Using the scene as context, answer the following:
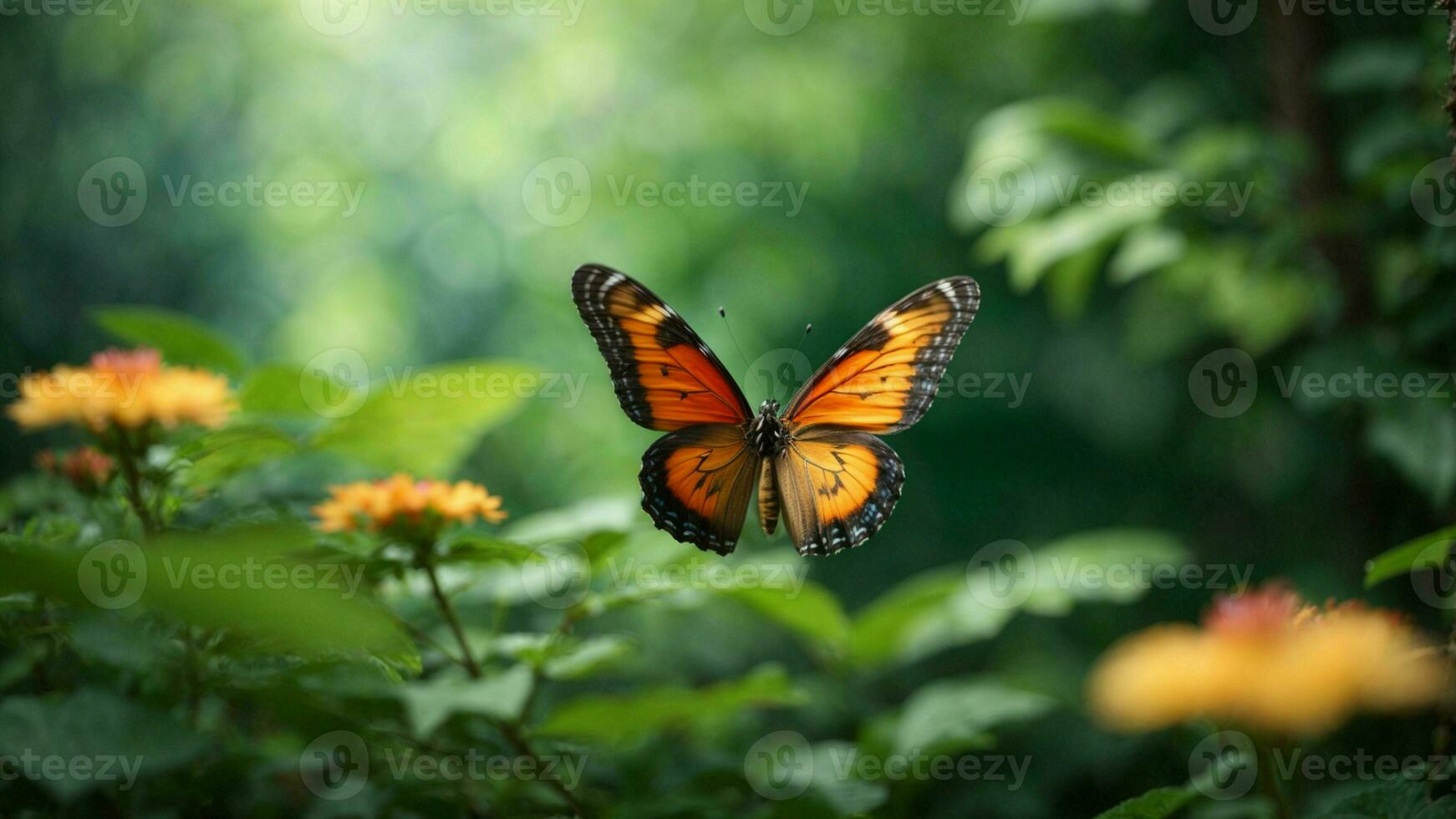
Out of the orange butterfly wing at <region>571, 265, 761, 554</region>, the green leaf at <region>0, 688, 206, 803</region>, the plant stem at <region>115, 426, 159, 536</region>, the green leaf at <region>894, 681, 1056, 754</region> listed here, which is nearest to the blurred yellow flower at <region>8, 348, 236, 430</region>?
the plant stem at <region>115, 426, 159, 536</region>

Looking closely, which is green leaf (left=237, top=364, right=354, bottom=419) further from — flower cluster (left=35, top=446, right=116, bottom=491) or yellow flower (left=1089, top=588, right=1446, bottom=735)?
yellow flower (left=1089, top=588, right=1446, bottom=735)

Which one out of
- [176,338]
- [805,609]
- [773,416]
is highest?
[176,338]

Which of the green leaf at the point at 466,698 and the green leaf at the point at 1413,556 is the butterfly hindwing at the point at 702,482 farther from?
the green leaf at the point at 1413,556

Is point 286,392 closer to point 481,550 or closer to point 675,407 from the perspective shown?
point 481,550

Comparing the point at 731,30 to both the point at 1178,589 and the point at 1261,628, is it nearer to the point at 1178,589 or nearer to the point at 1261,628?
the point at 1178,589

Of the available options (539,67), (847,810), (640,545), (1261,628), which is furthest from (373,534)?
(539,67)

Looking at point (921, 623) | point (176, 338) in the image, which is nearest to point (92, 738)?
point (176, 338)

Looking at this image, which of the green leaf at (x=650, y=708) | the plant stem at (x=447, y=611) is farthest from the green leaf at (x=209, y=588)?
the green leaf at (x=650, y=708)
